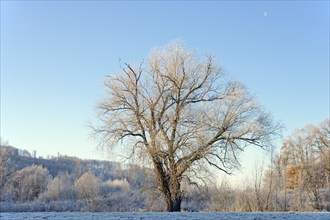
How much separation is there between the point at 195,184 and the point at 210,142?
8.43 ft

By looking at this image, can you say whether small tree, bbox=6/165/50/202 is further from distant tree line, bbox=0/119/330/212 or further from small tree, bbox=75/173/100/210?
small tree, bbox=75/173/100/210

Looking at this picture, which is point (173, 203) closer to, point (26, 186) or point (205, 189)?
point (205, 189)

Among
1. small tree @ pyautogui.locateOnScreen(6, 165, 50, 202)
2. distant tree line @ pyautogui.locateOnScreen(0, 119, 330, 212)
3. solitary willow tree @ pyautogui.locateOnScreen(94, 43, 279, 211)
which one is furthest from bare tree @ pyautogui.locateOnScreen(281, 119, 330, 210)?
small tree @ pyautogui.locateOnScreen(6, 165, 50, 202)

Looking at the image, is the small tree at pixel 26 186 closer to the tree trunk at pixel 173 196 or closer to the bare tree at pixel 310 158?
the tree trunk at pixel 173 196

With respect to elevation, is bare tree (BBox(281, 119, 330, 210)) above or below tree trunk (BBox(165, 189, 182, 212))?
above

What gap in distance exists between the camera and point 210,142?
67.5ft

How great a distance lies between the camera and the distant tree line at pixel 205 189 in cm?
2083

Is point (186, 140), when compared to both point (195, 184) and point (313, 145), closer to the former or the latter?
point (195, 184)

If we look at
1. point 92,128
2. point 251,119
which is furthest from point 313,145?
point 92,128

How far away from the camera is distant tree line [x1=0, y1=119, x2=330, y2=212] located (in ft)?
68.3

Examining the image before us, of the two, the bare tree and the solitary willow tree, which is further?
the bare tree

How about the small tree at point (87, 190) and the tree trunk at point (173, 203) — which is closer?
the tree trunk at point (173, 203)

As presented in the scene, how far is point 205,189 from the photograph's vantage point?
68.6ft

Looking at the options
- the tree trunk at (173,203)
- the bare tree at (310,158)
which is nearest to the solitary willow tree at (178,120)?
the tree trunk at (173,203)
